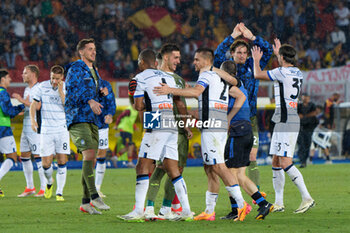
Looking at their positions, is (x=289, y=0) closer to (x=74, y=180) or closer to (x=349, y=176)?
(x=349, y=176)

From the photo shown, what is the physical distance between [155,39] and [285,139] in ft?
52.8

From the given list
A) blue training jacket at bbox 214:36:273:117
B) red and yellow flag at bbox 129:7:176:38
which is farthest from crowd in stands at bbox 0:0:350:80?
blue training jacket at bbox 214:36:273:117

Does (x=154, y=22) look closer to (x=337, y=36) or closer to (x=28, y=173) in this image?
(x=337, y=36)

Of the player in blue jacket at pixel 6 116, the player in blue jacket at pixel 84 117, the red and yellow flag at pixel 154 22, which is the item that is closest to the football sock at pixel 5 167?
the player in blue jacket at pixel 6 116

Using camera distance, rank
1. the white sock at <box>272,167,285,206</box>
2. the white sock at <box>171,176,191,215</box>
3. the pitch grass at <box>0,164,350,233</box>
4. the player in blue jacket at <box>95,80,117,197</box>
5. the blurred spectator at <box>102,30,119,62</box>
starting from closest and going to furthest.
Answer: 1. the pitch grass at <box>0,164,350,233</box>
2. the white sock at <box>171,176,191,215</box>
3. the white sock at <box>272,167,285,206</box>
4. the player in blue jacket at <box>95,80,117,197</box>
5. the blurred spectator at <box>102,30,119,62</box>

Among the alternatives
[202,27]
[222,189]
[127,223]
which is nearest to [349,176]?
[222,189]

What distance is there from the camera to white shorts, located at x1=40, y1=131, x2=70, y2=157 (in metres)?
10.9

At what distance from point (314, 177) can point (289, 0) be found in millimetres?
12340

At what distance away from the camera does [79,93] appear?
27.8ft

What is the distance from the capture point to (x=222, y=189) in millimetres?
12008

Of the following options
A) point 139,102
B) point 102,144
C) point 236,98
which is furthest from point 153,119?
point 102,144

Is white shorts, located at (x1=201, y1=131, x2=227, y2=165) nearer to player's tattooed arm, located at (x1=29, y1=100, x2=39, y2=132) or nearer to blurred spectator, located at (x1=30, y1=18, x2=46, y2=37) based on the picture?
player's tattooed arm, located at (x1=29, y1=100, x2=39, y2=132)

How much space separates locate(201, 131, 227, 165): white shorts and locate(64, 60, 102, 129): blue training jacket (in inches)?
70.6

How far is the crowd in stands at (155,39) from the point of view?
74.3ft
